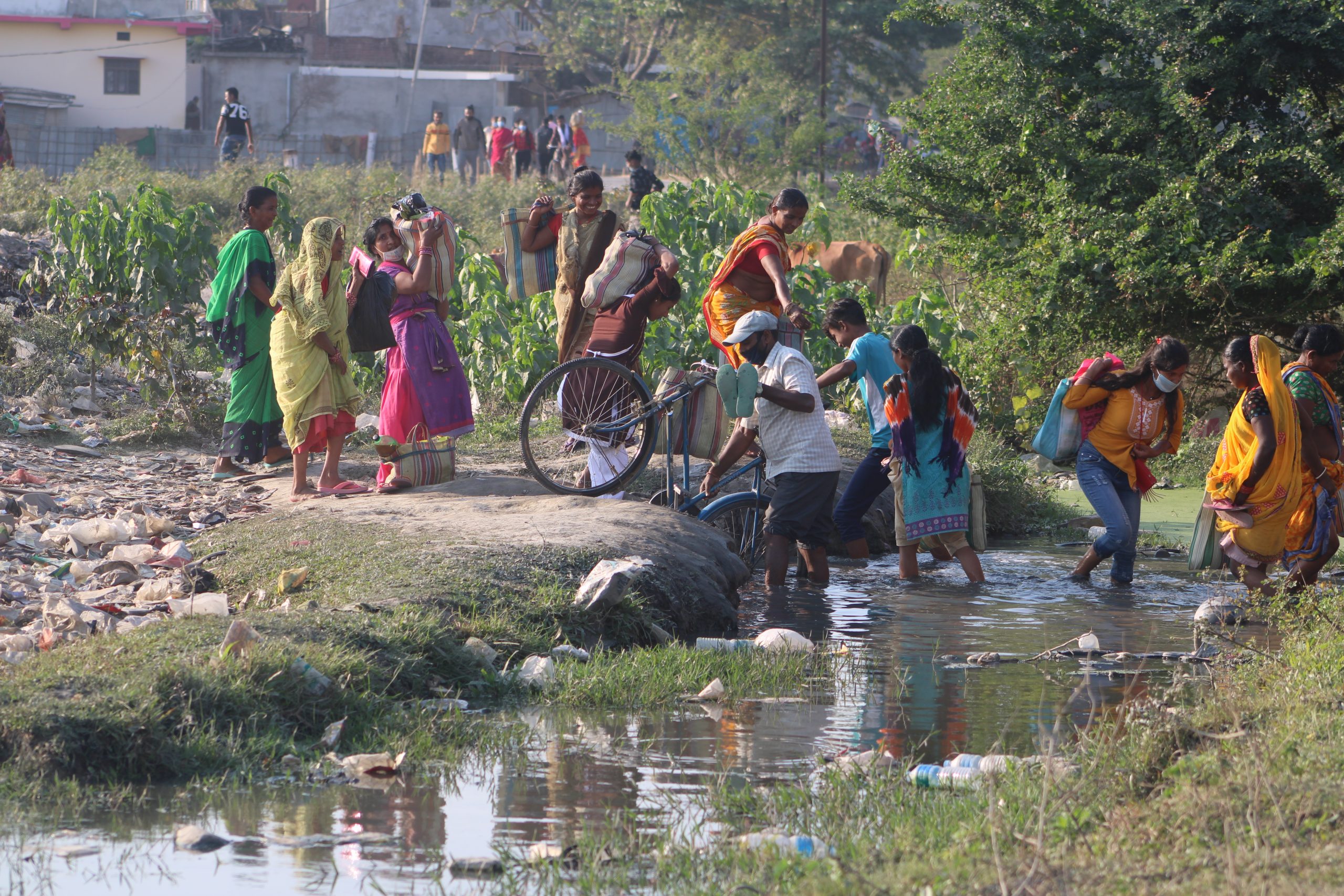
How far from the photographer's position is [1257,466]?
7.04 metres

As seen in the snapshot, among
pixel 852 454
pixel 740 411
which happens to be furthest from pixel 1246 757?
pixel 852 454

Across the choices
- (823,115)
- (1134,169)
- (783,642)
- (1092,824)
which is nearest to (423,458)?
(783,642)

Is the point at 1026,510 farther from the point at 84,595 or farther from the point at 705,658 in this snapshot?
the point at 84,595

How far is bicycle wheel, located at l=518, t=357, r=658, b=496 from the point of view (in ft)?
24.7

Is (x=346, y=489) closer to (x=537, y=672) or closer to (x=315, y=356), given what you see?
(x=315, y=356)

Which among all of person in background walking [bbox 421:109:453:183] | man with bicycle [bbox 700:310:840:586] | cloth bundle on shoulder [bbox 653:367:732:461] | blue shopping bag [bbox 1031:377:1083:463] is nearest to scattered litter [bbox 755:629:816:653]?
man with bicycle [bbox 700:310:840:586]

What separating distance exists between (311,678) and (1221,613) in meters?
4.40

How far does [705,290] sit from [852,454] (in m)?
1.89

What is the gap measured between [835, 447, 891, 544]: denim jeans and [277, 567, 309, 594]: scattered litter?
307 cm

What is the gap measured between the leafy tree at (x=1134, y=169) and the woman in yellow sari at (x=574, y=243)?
4.05 meters

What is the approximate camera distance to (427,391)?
25.4 ft

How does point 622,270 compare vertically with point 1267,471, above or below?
above

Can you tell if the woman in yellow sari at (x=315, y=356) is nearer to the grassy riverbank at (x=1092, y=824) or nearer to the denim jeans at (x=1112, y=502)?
the denim jeans at (x=1112, y=502)

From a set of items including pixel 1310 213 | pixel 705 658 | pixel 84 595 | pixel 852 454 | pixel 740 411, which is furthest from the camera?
pixel 1310 213
